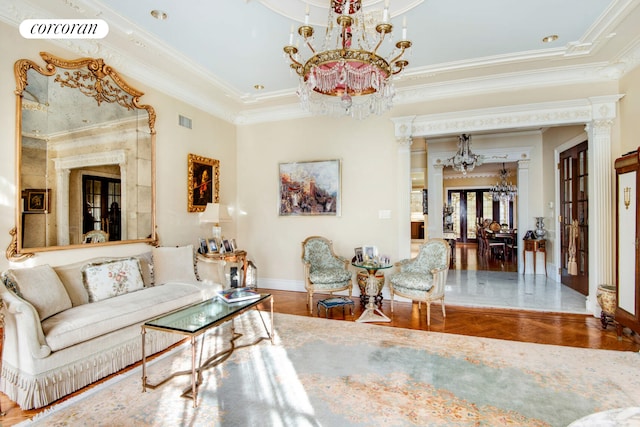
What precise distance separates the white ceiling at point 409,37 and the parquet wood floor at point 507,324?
126 inches

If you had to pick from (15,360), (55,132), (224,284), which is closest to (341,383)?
(224,284)

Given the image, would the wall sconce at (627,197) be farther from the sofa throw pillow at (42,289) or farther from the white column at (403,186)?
the sofa throw pillow at (42,289)

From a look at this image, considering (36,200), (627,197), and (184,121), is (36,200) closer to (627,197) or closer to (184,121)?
(184,121)

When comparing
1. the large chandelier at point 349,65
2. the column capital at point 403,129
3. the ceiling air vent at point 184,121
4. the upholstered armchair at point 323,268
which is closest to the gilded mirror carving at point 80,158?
the ceiling air vent at point 184,121

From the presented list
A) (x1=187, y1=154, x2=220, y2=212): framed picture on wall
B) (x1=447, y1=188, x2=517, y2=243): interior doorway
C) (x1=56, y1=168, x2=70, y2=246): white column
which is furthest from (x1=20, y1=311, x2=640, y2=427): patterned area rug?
(x1=447, y1=188, x2=517, y2=243): interior doorway

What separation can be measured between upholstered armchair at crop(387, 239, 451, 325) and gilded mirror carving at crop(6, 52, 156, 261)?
3413mm

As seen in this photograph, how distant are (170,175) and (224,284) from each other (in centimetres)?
181

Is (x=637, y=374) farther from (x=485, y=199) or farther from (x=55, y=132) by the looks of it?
(x=485, y=199)

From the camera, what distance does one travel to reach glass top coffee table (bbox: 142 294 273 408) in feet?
7.73

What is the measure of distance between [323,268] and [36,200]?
11.7ft

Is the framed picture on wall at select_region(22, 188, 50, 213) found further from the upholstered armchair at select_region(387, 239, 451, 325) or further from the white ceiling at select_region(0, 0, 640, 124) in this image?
the upholstered armchair at select_region(387, 239, 451, 325)

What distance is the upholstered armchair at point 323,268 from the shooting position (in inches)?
A: 179

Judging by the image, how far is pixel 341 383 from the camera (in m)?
2.58

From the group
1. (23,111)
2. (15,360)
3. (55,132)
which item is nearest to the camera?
(15,360)
